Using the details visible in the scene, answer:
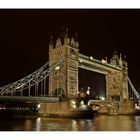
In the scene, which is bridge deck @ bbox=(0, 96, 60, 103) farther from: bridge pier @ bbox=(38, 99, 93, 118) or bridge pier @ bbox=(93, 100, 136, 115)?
bridge pier @ bbox=(93, 100, 136, 115)

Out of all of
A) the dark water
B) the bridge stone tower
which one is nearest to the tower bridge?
the bridge stone tower

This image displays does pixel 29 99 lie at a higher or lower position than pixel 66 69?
lower

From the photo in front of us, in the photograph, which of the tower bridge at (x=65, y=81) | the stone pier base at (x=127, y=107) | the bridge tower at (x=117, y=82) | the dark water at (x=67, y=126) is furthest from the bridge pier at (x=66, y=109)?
the bridge tower at (x=117, y=82)

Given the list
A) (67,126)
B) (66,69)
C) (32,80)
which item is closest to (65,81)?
(66,69)

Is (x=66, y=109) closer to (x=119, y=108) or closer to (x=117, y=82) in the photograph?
(x=117, y=82)
